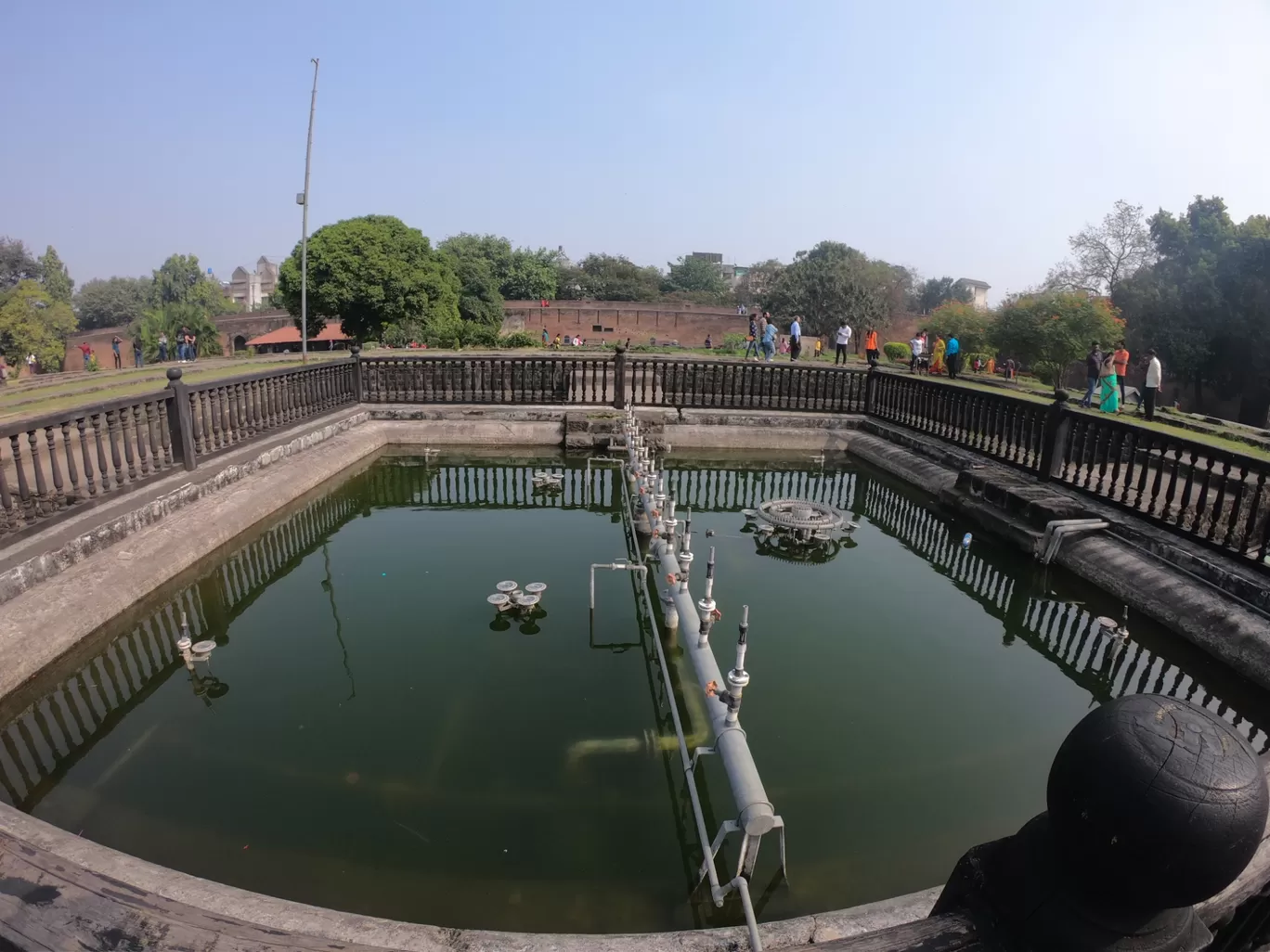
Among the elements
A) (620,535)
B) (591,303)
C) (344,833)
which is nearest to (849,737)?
(344,833)

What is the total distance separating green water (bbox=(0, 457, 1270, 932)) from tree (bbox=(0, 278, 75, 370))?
147ft

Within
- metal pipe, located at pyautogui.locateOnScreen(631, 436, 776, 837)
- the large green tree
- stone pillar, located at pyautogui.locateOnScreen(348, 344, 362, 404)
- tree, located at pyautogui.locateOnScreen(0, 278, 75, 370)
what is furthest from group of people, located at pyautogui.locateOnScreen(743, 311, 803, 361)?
tree, located at pyautogui.locateOnScreen(0, 278, 75, 370)

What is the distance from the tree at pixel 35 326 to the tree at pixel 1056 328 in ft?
155

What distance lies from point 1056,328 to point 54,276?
66.4 metres

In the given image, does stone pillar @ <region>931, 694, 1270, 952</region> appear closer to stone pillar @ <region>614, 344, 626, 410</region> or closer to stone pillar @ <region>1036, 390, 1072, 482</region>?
stone pillar @ <region>1036, 390, 1072, 482</region>

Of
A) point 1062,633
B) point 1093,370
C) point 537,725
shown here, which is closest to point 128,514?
point 537,725

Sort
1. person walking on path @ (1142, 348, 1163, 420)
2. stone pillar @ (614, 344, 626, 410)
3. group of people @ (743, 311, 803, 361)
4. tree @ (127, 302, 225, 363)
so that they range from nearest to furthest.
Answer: person walking on path @ (1142, 348, 1163, 420) < stone pillar @ (614, 344, 626, 410) < group of people @ (743, 311, 803, 361) < tree @ (127, 302, 225, 363)

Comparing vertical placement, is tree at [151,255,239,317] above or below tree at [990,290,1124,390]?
above

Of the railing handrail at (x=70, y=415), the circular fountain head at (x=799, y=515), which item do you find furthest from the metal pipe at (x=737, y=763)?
the railing handrail at (x=70, y=415)

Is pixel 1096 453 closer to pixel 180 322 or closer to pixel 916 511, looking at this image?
pixel 916 511

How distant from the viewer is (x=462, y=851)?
2.71m

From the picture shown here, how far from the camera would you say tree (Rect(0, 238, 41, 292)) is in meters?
50.0

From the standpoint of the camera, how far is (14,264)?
50.6 metres

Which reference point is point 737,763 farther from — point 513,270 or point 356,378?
point 513,270
